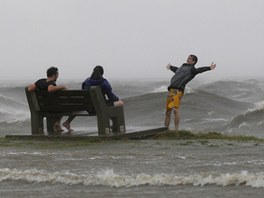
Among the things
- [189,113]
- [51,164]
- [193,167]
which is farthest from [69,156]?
[189,113]

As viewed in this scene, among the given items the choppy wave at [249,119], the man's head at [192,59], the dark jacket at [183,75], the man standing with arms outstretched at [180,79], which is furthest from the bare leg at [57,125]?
the choppy wave at [249,119]

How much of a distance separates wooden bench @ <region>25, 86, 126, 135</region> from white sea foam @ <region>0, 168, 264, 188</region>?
130 inches

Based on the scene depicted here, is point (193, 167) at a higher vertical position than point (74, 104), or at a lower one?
lower

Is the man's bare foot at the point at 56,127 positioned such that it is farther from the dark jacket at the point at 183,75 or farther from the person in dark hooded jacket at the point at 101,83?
the dark jacket at the point at 183,75

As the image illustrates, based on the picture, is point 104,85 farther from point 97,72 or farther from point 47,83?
point 47,83

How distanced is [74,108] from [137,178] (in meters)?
4.14

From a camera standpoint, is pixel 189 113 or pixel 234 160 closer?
pixel 234 160

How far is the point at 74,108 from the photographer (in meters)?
10.2

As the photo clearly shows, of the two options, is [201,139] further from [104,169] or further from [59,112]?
[104,169]

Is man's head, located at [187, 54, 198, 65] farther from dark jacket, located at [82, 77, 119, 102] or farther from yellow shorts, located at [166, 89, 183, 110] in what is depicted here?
dark jacket, located at [82, 77, 119, 102]

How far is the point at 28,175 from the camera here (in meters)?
6.59

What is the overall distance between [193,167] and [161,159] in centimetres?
77

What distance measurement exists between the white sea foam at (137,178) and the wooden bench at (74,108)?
329cm

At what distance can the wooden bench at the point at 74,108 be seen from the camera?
32.6ft
